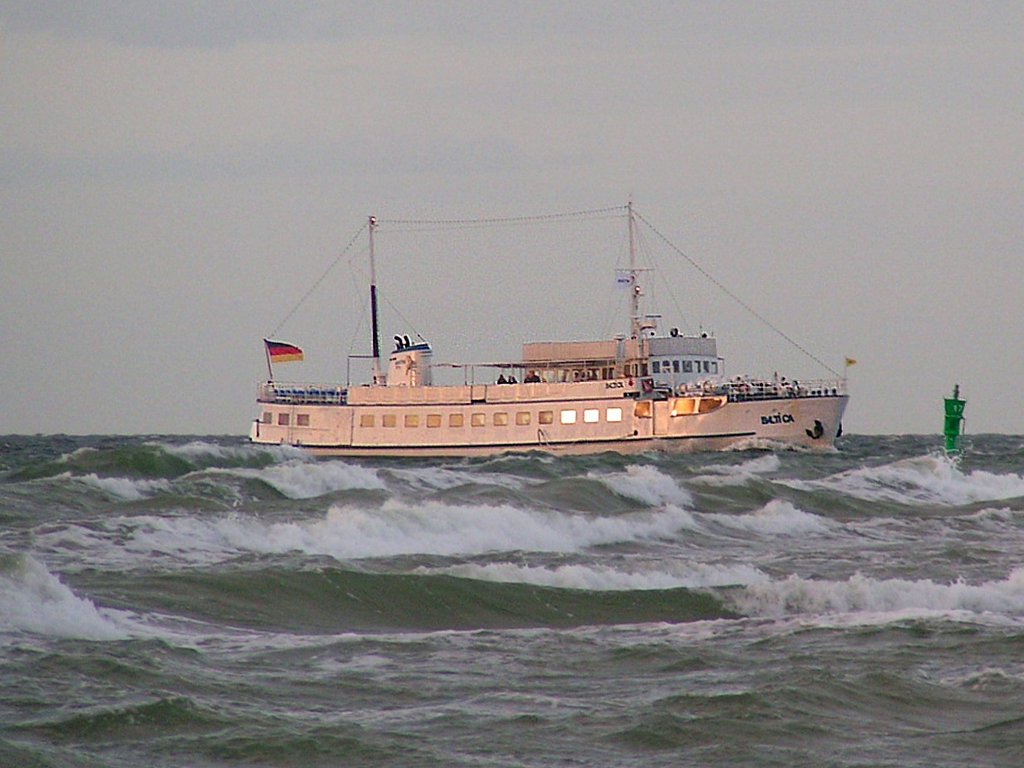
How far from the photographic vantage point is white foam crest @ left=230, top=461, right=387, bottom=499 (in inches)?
1432

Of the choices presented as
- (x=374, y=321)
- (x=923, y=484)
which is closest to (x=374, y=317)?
(x=374, y=321)

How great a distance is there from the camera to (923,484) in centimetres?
4738

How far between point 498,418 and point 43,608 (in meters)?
57.4

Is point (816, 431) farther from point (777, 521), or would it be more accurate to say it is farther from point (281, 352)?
point (777, 521)

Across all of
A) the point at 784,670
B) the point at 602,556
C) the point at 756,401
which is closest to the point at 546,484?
the point at 602,556

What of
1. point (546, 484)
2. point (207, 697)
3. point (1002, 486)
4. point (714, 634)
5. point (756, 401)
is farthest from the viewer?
point (756, 401)

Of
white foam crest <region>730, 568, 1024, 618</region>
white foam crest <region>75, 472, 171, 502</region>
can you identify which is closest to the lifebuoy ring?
white foam crest <region>75, 472, 171, 502</region>

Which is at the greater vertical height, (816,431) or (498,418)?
(498,418)

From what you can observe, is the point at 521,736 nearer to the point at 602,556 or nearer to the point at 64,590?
the point at 64,590

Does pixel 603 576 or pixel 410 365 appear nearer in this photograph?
pixel 603 576

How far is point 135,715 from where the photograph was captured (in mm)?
11992

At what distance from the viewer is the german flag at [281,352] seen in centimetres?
7094

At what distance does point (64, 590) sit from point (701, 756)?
7564 mm

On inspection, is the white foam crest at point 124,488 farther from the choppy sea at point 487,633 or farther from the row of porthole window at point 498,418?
the row of porthole window at point 498,418
